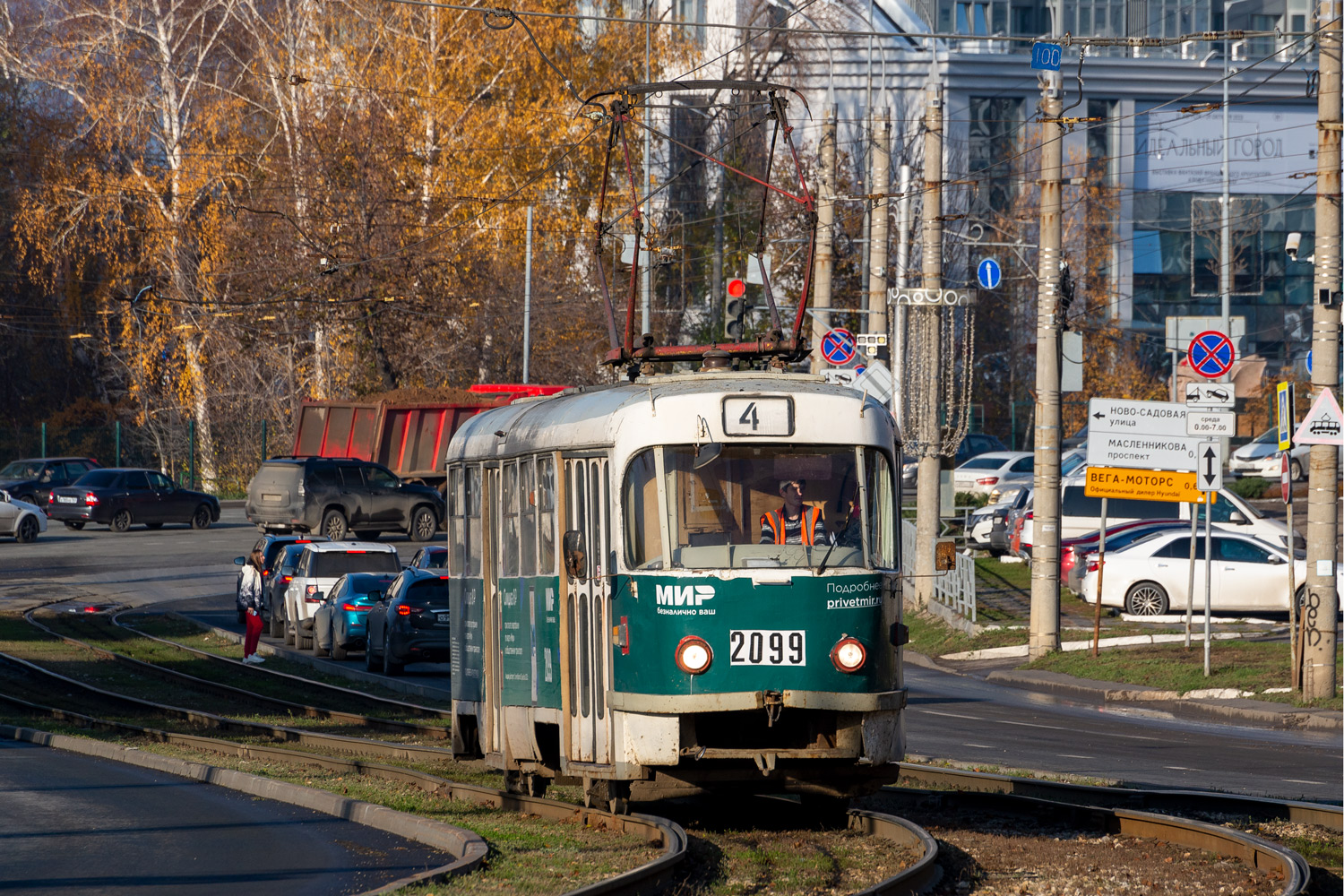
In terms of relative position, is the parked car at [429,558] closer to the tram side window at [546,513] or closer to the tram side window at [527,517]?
the tram side window at [527,517]

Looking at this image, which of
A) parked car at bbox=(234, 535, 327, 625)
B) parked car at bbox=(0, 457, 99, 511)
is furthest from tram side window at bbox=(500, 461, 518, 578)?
parked car at bbox=(0, 457, 99, 511)

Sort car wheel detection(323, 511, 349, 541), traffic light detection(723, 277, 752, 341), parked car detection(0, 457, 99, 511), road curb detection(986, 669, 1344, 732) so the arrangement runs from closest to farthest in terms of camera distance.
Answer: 1. road curb detection(986, 669, 1344, 732)
2. traffic light detection(723, 277, 752, 341)
3. car wheel detection(323, 511, 349, 541)
4. parked car detection(0, 457, 99, 511)

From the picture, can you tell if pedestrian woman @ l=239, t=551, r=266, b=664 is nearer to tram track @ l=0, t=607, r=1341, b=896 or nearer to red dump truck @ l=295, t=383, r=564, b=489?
tram track @ l=0, t=607, r=1341, b=896

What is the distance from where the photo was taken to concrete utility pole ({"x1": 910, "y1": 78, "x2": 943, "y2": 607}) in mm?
28828

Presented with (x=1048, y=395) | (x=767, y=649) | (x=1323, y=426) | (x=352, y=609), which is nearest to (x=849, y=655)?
(x=767, y=649)

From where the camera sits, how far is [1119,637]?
26.9m

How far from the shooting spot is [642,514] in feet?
35.3

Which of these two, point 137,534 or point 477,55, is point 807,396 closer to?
point 137,534

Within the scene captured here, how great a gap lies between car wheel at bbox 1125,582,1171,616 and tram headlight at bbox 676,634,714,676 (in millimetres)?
20143

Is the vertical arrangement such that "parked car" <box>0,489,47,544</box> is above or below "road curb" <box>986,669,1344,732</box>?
above

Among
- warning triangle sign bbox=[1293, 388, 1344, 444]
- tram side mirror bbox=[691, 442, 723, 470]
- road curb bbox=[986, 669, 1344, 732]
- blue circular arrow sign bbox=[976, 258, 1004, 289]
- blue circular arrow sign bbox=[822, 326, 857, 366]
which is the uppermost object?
blue circular arrow sign bbox=[976, 258, 1004, 289]

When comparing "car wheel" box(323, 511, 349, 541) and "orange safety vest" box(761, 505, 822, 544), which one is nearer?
"orange safety vest" box(761, 505, 822, 544)

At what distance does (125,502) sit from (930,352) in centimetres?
2428

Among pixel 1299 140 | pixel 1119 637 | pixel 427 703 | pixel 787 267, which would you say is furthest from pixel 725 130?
pixel 427 703
